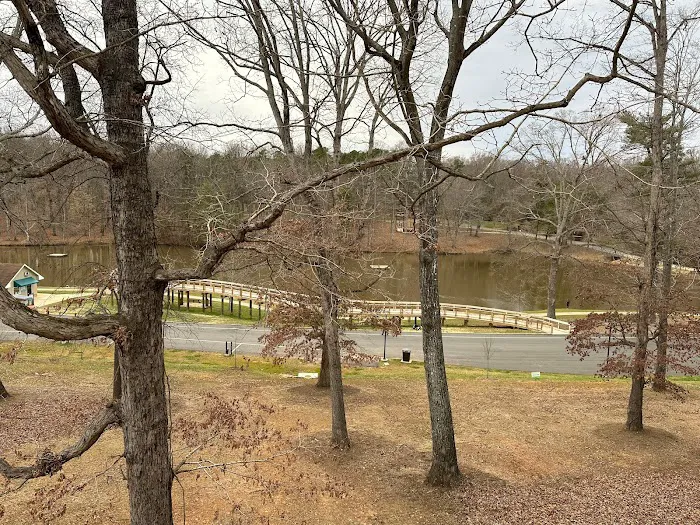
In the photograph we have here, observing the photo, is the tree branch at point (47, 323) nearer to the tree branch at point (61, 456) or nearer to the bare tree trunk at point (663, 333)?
the tree branch at point (61, 456)

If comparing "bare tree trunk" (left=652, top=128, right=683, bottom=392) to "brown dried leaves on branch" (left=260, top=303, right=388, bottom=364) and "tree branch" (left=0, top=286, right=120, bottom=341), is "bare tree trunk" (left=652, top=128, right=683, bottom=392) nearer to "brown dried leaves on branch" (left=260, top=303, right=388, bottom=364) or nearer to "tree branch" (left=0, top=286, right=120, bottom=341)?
"brown dried leaves on branch" (left=260, top=303, right=388, bottom=364)

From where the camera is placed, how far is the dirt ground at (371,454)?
263 inches

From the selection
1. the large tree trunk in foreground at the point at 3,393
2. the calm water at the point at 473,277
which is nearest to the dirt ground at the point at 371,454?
the large tree trunk in foreground at the point at 3,393

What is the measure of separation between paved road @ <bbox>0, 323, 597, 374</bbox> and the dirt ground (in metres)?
4.12

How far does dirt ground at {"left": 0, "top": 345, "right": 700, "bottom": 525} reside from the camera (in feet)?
22.0

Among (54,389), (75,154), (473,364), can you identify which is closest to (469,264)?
(473,364)

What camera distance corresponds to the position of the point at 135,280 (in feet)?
11.7

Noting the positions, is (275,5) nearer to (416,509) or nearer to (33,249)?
(416,509)

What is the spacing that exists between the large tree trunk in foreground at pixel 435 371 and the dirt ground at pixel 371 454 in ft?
1.05

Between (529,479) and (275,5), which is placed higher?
(275,5)

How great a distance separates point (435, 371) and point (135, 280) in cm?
505

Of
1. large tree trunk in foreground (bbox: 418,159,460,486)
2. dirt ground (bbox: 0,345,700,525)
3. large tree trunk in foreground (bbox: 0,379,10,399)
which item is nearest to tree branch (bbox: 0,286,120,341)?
dirt ground (bbox: 0,345,700,525)

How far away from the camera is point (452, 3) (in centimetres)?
634

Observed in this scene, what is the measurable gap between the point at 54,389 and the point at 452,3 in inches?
478
